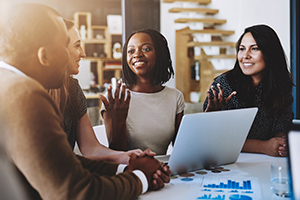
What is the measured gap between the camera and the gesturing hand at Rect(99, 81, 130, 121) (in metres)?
1.36

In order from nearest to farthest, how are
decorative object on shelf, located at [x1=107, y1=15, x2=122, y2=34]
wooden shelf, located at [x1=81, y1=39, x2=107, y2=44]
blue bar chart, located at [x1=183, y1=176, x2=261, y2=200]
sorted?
blue bar chart, located at [x1=183, y1=176, x2=261, y2=200] → wooden shelf, located at [x1=81, y1=39, x2=107, y2=44] → decorative object on shelf, located at [x1=107, y1=15, x2=122, y2=34]

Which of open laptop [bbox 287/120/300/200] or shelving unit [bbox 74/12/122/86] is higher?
shelving unit [bbox 74/12/122/86]

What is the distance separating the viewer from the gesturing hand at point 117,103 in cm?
136

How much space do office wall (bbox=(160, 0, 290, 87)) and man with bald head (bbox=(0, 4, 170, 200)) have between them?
3682 millimetres

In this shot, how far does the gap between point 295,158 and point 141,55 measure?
46.4 inches

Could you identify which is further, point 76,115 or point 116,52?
point 116,52

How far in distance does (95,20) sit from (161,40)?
5404 mm

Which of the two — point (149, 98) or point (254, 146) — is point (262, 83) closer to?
point (254, 146)

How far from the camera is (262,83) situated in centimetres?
178

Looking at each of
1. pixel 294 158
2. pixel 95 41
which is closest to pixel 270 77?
pixel 294 158

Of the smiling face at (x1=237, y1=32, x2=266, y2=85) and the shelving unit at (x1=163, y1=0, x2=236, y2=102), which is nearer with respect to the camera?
the smiling face at (x1=237, y1=32, x2=266, y2=85)

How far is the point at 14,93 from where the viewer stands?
2.07 feet

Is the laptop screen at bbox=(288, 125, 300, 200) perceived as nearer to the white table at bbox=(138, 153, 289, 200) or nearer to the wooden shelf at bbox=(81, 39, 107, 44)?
the white table at bbox=(138, 153, 289, 200)

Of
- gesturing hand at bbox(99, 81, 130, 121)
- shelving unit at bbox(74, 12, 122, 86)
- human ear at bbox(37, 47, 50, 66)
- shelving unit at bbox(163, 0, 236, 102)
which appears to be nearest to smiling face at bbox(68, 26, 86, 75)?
gesturing hand at bbox(99, 81, 130, 121)
